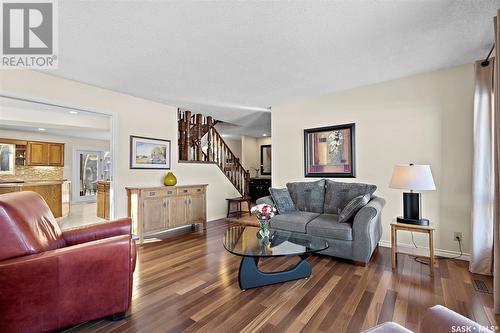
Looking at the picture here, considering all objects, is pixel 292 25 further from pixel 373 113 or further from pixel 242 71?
pixel 373 113

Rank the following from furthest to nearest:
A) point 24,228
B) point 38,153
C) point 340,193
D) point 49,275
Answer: point 38,153
point 340,193
point 24,228
point 49,275

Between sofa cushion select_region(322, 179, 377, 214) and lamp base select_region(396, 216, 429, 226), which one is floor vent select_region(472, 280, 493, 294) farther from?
sofa cushion select_region(322, 179, 377, 214)

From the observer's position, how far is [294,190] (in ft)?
13.0

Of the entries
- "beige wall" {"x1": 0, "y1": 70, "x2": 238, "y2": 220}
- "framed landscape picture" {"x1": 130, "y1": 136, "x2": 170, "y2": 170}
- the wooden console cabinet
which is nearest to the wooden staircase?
"beige wall" {"x1": 0, "y1": 70, "x2": 238, "y2": 220}

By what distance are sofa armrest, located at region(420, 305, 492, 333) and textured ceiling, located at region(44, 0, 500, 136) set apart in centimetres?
203

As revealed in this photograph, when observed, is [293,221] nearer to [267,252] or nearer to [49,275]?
[267,252]

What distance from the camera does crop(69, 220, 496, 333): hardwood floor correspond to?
66.7 inches

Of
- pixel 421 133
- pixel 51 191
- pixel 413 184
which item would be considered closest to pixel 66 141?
pixel 51 191

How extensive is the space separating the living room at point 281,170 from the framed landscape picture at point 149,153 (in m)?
0.04

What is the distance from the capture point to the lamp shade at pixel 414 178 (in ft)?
8.21

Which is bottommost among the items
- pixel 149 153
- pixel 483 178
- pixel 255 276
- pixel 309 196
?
pixel 255 276

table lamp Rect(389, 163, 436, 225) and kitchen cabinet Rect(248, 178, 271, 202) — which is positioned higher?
table lamp Rect(389, 163, 436, 225)

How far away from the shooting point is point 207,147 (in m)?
5.46

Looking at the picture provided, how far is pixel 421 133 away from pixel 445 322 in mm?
2986
